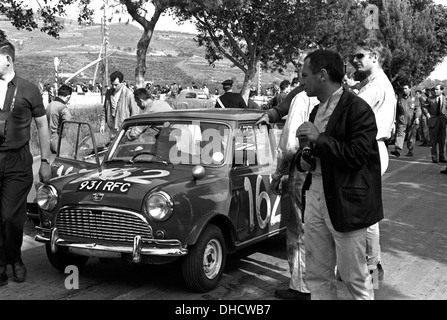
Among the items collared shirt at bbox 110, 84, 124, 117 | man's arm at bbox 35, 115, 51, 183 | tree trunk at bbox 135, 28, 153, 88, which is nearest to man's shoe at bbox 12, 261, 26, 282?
man's arm at bbox 35, 115, 51, 183

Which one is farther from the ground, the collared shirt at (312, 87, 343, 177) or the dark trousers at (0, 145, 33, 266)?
the collared shirt at (312, 87, 343, 177)

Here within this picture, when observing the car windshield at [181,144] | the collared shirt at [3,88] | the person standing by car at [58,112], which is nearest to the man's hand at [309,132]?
the car windshield at [181,144]

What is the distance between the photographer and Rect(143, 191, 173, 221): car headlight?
504 centimetres

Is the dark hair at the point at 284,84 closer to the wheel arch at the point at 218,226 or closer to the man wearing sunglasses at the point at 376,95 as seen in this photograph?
the man wearing sunglasses at the point at 376,95

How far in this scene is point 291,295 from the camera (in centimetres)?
517

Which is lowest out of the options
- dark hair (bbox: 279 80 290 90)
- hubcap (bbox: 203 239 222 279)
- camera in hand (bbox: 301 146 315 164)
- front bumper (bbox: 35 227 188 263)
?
hubcap (bbox: 203 239 222 279)

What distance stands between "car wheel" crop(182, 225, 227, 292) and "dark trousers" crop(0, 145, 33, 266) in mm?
1642

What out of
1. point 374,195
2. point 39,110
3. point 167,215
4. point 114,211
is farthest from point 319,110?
point 39,110

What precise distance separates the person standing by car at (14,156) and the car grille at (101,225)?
49 centimetres

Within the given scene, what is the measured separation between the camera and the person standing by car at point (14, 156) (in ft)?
18.2

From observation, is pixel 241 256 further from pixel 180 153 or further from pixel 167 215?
pixel 167 215

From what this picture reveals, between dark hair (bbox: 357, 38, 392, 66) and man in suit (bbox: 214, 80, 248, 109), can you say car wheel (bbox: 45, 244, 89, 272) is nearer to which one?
dark hair (bbox: 357, 38, 392, 66)

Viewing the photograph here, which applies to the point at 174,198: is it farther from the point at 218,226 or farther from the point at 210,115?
the point at 210,115

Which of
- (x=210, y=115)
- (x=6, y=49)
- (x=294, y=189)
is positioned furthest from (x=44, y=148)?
(x=294, y=189)
